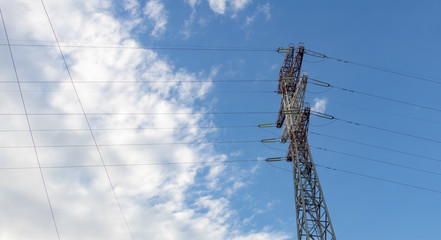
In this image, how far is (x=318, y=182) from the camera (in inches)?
1195

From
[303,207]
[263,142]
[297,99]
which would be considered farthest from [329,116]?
[303,207]

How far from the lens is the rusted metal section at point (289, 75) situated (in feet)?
121

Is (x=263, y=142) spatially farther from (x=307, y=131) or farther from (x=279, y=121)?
(x=307, y=131)

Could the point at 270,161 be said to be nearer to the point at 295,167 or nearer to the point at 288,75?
the point at 295,167

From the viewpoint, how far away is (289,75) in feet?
123

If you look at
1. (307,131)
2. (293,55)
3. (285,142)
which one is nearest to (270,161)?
(285,142)

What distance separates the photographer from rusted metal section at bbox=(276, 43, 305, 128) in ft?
121

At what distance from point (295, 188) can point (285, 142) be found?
7.23 meters

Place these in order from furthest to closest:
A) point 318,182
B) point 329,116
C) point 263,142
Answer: point 263,142 → point 329,116 → point 318,182

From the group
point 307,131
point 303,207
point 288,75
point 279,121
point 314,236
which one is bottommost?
point 314,236

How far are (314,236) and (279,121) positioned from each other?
13457 millimetres

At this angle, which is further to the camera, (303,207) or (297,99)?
(297,99)

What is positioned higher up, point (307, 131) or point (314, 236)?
point (307, 131)

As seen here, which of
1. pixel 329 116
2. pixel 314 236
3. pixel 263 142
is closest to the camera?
pixel 314 236
